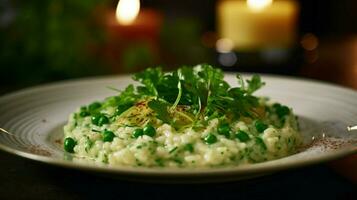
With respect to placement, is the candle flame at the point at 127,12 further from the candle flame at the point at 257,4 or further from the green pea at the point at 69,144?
the green pea at the point at 69,144

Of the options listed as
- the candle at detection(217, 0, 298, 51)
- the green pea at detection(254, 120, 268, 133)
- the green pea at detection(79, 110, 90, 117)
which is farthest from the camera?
the candle at detection(217, 0, 298, 51)

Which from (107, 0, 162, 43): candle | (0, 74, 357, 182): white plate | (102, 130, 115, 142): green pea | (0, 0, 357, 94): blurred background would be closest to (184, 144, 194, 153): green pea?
(0, 74, 357, 182): white plate

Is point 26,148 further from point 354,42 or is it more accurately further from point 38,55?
point 354,42

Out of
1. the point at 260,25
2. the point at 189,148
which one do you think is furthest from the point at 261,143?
the point at 260,25

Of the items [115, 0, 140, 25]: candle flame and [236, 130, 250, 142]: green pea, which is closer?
[236, 130, 250, 142]: green pea

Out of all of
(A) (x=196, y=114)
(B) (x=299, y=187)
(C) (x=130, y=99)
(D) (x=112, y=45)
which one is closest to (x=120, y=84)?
(C) (x=130, y=99)

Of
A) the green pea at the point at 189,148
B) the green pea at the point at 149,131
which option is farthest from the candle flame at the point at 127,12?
the green pea at the point at 189,148

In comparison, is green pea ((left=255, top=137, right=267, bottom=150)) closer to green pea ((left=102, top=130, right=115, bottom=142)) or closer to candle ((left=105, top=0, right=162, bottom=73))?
green pea ((left=102, top=130, right=115, bottom=142))
